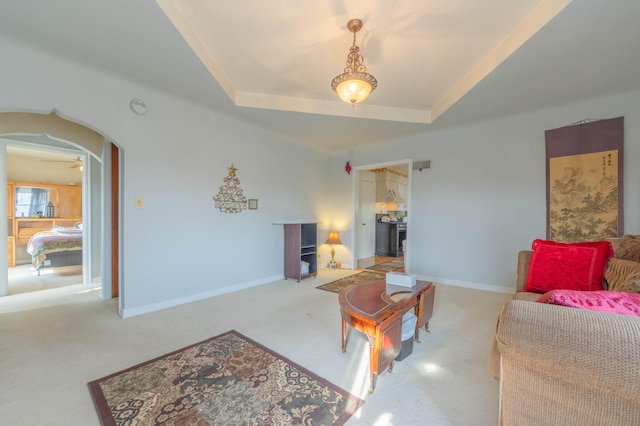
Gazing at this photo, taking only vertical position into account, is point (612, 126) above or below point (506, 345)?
above

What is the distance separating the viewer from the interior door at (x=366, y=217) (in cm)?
578

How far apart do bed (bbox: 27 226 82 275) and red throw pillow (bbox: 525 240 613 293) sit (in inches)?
274

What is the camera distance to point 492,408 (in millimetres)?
1460

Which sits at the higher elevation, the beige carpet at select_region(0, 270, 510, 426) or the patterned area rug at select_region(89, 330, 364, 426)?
the patterned area rug at select_region(89, 330, 364, 426)

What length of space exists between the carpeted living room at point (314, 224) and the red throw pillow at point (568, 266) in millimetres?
17

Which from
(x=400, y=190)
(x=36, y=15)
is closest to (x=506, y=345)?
(x=36, y=15)

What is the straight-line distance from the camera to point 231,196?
145 inches

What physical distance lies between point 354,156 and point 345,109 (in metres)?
1.81

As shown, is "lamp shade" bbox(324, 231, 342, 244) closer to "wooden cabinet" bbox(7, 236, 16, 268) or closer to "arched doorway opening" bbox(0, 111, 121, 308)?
"arched doorway opening" bbox(0, 111, 121, 308)

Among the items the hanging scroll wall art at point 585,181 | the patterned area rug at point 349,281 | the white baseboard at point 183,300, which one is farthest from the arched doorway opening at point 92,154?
the hanging scroll wall art at point 585,181

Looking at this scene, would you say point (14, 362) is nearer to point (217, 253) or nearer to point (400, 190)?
point (217, 253)

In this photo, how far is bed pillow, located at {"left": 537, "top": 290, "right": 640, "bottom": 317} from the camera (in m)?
0.87

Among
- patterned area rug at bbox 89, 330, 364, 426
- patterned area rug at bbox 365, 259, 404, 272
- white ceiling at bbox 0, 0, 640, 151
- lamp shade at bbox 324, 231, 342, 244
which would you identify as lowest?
patterned area rug at bbox 365, 259, 404, 272

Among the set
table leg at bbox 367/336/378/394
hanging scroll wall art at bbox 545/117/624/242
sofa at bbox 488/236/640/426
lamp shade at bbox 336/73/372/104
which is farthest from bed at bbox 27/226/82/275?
hanging scroll wall art at bbox 545/117/624/242
